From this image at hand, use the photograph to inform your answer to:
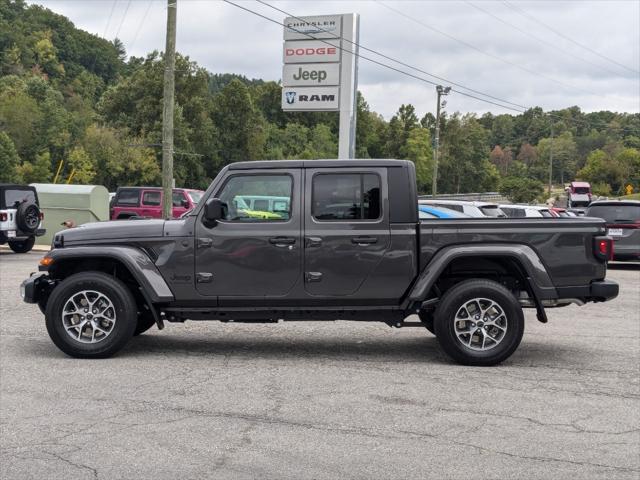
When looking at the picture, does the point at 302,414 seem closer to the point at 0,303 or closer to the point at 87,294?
the point at 87,294

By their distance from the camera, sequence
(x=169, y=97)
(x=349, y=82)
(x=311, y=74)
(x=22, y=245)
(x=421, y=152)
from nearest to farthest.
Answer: (x=22, y=245), (x=169, y=97), (x=349, y=82), (x=311, y=74), (x=421, y=152)

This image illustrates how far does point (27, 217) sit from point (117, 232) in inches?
537

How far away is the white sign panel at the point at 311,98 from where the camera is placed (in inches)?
1313

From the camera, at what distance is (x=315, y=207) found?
778 cm

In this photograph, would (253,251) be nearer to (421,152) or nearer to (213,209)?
(213,209)

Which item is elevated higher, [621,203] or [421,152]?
[421,152]

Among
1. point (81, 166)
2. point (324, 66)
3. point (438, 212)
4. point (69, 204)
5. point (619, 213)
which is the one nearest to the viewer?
point (438, 212)

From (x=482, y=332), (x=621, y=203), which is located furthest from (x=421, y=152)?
(x=482, y=332)

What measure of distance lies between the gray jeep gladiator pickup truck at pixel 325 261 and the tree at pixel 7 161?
189 ft

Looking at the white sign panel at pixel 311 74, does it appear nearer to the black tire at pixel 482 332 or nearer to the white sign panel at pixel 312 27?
the white sign panel at pixel 312 27

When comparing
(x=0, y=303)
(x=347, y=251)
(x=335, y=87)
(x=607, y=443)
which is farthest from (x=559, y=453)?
(x=335, y=87)

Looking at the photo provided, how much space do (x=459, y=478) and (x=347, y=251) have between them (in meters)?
3.37

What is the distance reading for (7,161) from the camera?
61.3m

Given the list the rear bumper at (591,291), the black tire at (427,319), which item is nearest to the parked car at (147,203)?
the black tire at (427,319)
